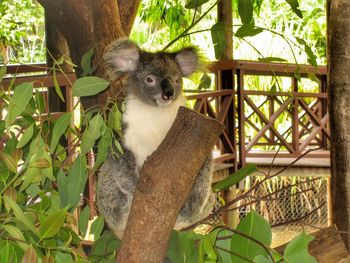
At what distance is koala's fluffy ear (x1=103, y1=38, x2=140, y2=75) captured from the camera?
1554 mm

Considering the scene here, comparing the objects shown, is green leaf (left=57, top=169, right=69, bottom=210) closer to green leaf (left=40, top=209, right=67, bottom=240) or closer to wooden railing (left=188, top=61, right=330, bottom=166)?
green leaf (left=40, top=209, right=67, bottom=240)

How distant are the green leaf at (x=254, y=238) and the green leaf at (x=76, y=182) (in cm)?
27

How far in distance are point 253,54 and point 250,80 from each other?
37cm

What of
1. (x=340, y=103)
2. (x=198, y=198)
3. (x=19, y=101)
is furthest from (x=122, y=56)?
(x=340, y=103)

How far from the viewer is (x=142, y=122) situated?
1.72 metres

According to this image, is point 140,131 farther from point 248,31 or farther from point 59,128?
point 59,128

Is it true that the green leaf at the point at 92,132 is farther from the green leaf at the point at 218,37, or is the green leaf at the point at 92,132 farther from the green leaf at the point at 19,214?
the green leaf at the point at 218,37

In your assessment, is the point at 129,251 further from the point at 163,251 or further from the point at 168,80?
the point at 168,80

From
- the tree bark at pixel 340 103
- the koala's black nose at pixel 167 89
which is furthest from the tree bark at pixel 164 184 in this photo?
the tree bark at pixel 340 103

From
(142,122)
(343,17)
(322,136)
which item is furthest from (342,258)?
(322,136)

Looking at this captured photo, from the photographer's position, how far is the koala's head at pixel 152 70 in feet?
5.42

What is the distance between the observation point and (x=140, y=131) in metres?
1.70

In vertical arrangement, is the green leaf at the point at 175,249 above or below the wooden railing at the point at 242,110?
above

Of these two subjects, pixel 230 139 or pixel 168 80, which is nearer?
pixel 168 80
